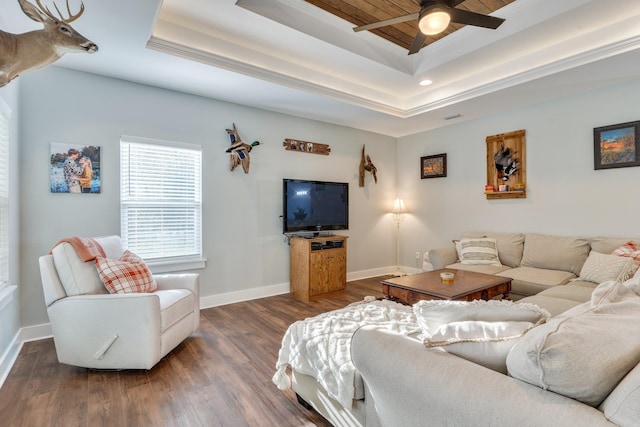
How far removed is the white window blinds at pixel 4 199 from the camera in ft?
8.18

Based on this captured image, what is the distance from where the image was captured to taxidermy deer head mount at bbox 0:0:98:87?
5.28 ft

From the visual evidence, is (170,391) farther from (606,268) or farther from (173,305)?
(606,268)

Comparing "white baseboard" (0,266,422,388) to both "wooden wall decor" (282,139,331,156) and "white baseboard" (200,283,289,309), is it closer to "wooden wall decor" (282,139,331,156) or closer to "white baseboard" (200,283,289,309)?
"white baseboard" (200,283,289,309)

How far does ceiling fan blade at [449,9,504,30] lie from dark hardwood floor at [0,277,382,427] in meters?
2.73

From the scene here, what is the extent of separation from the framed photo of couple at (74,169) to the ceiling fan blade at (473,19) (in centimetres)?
342

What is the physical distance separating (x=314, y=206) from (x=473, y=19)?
2.94 m

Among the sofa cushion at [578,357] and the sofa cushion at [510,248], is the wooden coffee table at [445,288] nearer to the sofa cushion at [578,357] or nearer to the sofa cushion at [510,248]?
the sofa cushion at [510,248]

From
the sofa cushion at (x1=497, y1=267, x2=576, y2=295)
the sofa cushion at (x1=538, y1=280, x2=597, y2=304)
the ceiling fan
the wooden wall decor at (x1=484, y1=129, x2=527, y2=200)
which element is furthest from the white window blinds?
the wooden wall decor at (x1=484, y1=129, x2=527, y2=200)

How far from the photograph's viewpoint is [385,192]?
5.77 meters

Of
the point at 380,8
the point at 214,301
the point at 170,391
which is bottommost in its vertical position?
the point at 170,391

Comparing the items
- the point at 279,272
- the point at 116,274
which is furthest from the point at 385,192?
the point at 116,274

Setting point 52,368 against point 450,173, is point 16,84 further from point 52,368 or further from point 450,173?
point 450,173

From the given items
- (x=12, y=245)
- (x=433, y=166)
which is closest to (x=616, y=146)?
(x=433, y=166)

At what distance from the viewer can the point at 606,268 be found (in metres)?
2.98
